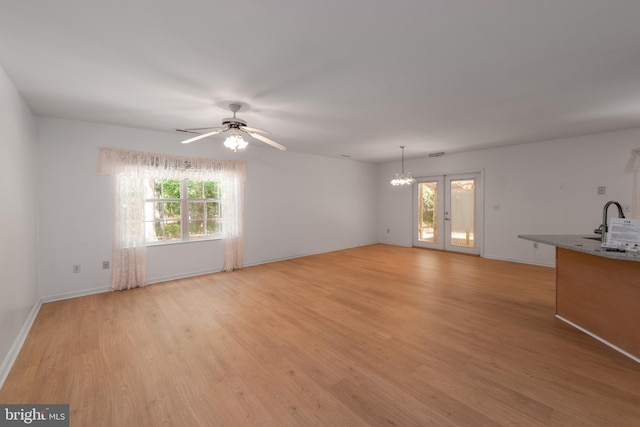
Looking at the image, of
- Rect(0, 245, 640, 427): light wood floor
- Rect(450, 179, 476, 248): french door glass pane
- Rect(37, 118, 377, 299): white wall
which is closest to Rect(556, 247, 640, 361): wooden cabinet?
Rect(0, 245, 640, 427): light wood floor

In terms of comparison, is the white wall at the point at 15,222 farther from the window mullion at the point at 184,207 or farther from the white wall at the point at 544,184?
the white wall at the point at 544,184

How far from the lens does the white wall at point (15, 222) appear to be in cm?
223

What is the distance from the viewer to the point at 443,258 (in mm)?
6070

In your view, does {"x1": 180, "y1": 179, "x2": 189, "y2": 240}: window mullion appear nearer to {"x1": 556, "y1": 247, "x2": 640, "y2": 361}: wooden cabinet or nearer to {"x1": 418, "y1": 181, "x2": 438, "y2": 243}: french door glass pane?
{"x1": 556, "y1": 247, "x2": 640, "y2": 361}: wooden cabinet

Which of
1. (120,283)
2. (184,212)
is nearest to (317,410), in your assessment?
(120,283)

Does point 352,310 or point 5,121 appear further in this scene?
point 352,310

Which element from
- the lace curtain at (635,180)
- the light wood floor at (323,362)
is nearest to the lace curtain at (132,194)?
the light wood floor at (323,362)

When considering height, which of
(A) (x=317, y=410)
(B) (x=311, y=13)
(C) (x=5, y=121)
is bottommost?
(A) (x=317, y=410)

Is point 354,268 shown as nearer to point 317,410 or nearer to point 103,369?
point 317,410

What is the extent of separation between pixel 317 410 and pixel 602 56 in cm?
344

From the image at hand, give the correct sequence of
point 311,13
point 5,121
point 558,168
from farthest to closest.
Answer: point 558,168
point 5,121
point 311,13

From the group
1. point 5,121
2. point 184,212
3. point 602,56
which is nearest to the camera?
point 602,56

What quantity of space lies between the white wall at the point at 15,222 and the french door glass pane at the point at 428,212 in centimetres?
751

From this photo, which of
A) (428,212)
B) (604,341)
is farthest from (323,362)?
(428,212)
